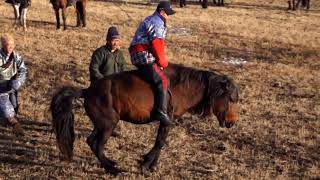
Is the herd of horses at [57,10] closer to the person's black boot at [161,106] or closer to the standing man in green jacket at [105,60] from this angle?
the standing man in green jacket at [105,60]

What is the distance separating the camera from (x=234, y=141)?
9.10 meters

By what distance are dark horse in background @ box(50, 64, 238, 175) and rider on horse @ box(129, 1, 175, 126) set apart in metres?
0.12

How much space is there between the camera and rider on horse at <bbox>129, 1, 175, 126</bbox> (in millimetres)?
7145

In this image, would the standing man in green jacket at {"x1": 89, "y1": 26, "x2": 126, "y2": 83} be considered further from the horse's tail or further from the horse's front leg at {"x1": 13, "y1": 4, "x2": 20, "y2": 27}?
the horse's front leg at {"x1": 13, "y1": 4, "x2": 20, "y2": 27}

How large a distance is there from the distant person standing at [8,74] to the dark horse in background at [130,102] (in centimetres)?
127

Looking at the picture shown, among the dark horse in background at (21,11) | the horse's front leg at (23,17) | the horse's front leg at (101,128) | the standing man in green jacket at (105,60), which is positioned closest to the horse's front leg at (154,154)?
the horse's front leg at (101,128)

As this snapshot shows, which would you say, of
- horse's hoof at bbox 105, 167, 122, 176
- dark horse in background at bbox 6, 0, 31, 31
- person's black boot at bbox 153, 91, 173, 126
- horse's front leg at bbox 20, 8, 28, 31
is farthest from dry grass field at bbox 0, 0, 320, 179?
person's black boot at bbox 153, 91, 173, 126

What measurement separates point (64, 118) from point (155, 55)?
151 centimetres

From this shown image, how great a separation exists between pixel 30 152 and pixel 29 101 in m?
2.93

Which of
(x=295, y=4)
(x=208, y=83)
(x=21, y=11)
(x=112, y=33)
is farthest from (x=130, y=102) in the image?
(x=295, y=4)

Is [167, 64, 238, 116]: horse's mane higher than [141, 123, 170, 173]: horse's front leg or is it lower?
higher

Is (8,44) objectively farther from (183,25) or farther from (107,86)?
(183,25)

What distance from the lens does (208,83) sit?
7500 millimetres

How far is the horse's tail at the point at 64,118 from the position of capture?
23.6 feet
